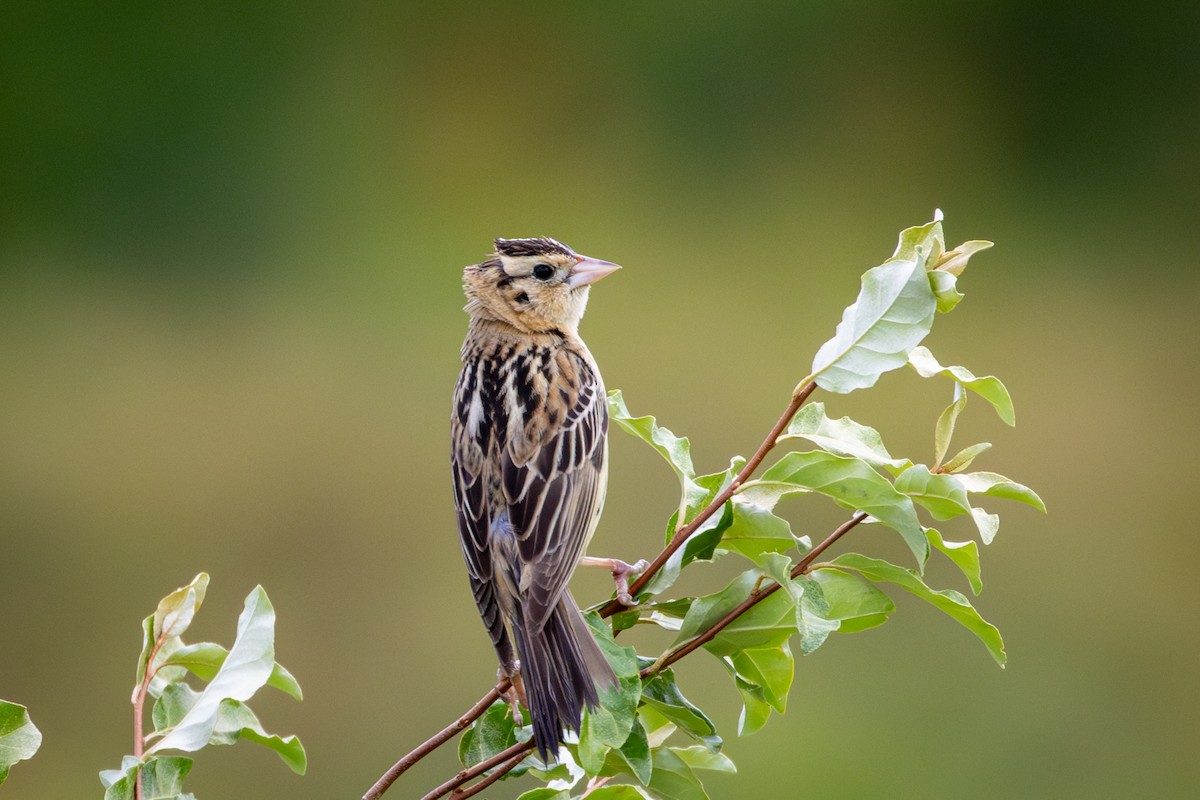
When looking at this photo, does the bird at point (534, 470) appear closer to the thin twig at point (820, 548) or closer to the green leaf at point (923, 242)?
the thin twig at point (820, 548)

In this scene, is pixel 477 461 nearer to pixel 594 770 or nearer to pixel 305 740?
pixel 594 770

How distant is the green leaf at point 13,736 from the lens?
1.70 meters

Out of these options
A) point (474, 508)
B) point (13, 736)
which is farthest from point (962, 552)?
point (13, 736)

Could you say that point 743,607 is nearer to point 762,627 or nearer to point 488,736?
point 762,627

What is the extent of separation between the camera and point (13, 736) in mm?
1705

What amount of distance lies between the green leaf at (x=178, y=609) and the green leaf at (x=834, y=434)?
87 centimetres

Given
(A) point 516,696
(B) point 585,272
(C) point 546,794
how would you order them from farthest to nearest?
(B) point 585,272 → (A) point 516,696 → (C) point 546,794

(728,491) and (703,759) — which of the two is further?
(703,759)

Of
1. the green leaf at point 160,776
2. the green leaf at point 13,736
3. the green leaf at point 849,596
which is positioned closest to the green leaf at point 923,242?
the green leaf at point 849,596

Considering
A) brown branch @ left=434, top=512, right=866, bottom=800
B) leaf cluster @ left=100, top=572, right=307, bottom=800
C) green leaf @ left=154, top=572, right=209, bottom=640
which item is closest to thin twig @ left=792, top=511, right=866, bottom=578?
brown branch @ left=434, top=512, right=866, bottom=800

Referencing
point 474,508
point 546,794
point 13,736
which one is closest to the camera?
point 13,736

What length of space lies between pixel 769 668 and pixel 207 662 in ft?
2.78

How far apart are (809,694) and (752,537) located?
5925 millimetres

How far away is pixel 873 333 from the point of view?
Answer: 1.85m
